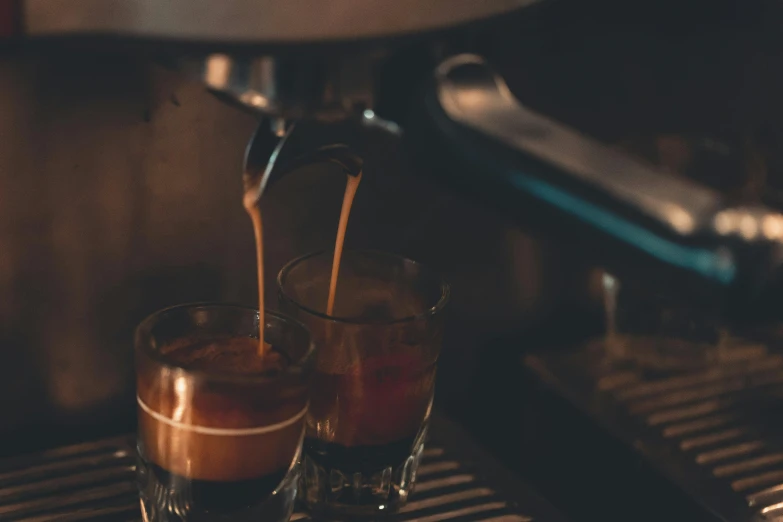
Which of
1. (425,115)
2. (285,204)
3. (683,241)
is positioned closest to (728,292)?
(683,241)

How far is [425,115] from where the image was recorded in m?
0.40

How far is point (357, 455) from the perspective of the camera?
0.51m

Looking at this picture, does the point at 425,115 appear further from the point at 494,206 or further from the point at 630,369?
the point at 630,369

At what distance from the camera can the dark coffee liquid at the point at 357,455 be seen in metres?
0.51

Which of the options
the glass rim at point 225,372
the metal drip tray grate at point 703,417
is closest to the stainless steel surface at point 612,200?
the glass rim at point 225,372

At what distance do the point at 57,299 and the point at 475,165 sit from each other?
0.28 m

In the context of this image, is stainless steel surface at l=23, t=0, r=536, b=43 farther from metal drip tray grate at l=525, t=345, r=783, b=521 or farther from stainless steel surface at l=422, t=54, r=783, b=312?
metal drip tray grate at l=525, t=345, r=783, b=521

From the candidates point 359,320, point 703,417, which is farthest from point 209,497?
point 703,417

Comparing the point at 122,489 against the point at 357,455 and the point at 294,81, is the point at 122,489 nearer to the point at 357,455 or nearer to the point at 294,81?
the point at 357,455

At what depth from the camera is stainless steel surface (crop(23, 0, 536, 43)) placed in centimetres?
37

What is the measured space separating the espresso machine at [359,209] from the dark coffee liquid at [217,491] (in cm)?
6

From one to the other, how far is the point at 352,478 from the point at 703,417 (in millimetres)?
253

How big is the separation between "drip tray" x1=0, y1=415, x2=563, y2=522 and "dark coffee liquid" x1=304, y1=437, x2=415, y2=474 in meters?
0.03

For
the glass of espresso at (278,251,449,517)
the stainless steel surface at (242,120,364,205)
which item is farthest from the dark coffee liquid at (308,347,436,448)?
the stainless steel surface at (242,120,364,205)
